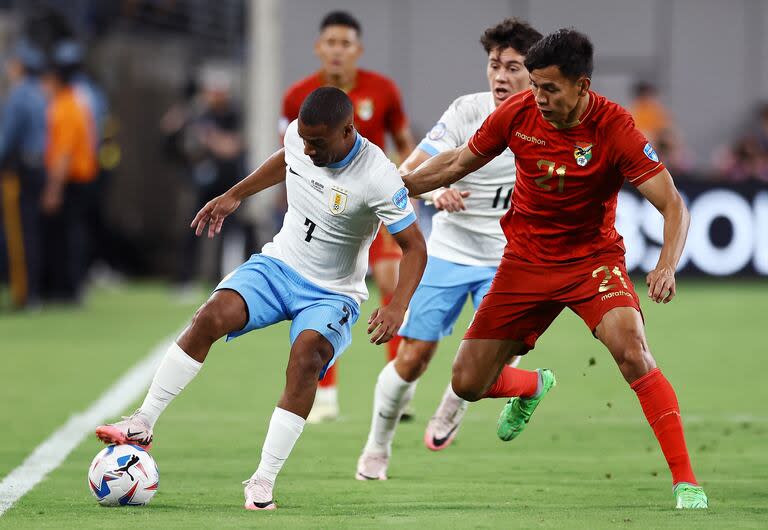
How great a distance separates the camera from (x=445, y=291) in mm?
7742

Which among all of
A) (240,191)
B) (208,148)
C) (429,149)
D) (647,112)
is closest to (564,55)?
(429,149)

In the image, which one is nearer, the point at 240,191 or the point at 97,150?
the point at 240,191

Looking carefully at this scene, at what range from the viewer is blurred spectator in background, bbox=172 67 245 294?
1806 centimetres

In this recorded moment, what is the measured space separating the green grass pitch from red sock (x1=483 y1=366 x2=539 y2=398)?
0.31m

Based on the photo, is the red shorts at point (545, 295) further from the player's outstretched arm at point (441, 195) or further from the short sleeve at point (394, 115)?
the short sleeve at point (394, 115)

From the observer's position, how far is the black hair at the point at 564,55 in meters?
6.00

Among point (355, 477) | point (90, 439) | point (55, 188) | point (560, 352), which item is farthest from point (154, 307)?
point (355, 477)

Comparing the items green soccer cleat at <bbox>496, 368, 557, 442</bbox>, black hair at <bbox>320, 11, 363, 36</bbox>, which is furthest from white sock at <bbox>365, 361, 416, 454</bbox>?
black hair at <bbox>320, 11, 363, 36</bbox>

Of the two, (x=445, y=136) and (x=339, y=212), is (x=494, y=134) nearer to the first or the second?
(x=339, y=212)

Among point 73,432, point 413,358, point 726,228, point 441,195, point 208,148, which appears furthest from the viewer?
point 726,228

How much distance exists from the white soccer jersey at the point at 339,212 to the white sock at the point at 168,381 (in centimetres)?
63

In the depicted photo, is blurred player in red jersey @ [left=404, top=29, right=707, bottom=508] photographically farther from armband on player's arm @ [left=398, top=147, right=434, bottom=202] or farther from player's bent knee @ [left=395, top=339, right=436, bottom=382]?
player's bent knee @ [left=395, top=339, right=436, bottom=382]

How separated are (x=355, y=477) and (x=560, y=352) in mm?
5760

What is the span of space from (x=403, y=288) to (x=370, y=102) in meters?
3.23
